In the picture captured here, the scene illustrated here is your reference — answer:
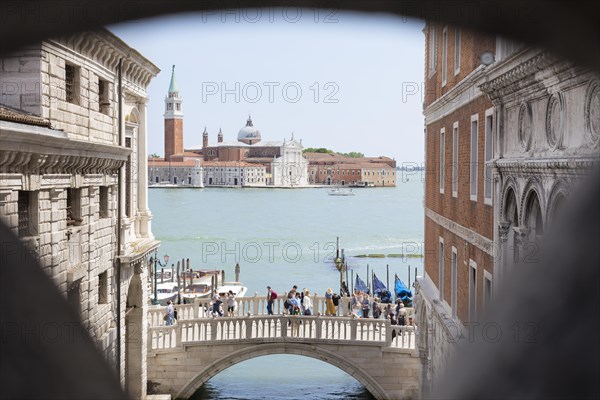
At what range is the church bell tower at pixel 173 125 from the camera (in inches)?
4929

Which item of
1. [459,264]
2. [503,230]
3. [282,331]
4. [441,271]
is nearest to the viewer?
[503,230]

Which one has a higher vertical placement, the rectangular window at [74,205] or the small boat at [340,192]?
the rectangular window at [74,205]

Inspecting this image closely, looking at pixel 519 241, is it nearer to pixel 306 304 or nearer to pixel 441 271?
pixel 441 271

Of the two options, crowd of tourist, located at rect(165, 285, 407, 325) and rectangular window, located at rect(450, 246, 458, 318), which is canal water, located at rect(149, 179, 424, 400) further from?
rectangular window, located at rect(450, 246, 458, 318)

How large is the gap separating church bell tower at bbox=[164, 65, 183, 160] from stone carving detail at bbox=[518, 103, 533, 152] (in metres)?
117

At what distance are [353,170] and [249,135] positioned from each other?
33.2 meters

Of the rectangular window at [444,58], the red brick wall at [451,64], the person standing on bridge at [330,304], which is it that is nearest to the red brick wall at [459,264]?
the red brick wall at [451,64]

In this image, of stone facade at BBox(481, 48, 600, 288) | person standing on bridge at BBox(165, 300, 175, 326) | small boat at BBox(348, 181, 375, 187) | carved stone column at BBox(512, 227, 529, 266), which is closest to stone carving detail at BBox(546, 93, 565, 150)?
stone facade at BBox(481, 48, 600, 288)

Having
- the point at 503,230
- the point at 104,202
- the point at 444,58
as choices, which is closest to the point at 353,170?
the point at 444,58

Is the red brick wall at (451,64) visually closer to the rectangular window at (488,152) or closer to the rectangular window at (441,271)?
the rectangular window at (488,152)

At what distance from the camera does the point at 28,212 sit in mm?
9188

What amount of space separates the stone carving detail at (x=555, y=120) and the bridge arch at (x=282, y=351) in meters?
12.4

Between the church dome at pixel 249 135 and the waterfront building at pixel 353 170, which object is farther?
the church dome at pixel 249 135

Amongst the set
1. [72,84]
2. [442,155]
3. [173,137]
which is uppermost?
[173,137]
